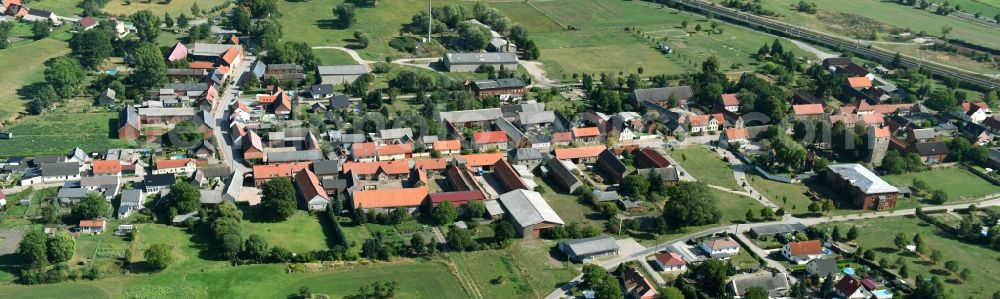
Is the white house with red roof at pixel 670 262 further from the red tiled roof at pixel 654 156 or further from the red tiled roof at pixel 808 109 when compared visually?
the red tiled roof at pixel 808 109

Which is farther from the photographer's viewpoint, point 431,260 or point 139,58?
point 139,58

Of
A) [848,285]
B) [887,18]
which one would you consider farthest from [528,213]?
[887,18]

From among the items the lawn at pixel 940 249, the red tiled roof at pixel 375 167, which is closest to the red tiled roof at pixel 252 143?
the red tiled roof at pixel 375 167

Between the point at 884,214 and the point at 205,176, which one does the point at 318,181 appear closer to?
the point at 205,176

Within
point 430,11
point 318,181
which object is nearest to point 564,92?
point 430,11

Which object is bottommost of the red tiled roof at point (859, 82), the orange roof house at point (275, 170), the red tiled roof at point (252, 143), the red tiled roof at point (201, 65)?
the orange roof house at point (275, 170)

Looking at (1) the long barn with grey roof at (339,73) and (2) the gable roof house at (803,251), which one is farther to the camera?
(1) the long barn with grey roof at (339,73)

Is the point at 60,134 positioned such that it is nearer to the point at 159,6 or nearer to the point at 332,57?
the point at 332,57

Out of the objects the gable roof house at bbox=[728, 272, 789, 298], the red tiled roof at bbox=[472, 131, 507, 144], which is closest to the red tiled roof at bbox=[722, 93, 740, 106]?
the red tiled roof at bbox=[472, 131, 507, 144]
